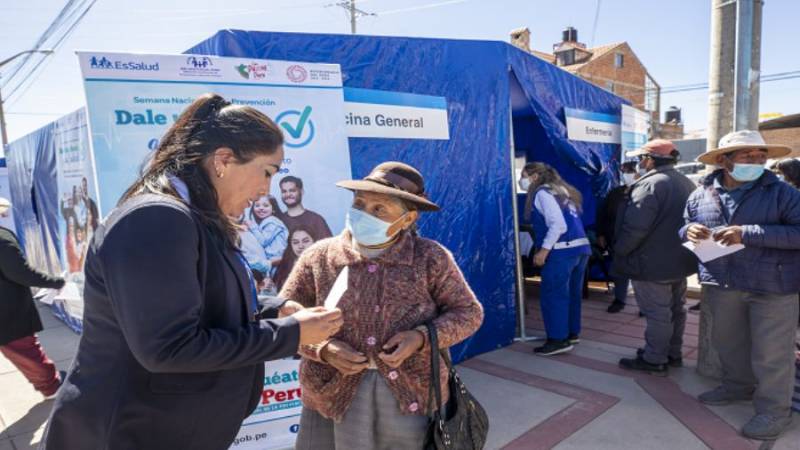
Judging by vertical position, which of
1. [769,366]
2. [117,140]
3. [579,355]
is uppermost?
[117,140]

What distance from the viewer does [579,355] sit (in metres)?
4.45

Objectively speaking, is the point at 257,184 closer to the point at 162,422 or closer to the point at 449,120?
the point at 162,422

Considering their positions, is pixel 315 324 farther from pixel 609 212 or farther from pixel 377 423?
pixel 609 212

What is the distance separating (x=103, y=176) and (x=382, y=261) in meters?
1.54

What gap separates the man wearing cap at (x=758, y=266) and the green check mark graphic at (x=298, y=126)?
2464mm

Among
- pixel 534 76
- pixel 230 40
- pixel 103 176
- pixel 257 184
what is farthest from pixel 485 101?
pixel 257 184

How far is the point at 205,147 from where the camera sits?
1238 millimetres

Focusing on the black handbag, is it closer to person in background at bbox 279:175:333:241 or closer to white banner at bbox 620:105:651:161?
person in background at bbox 279:175:333:241

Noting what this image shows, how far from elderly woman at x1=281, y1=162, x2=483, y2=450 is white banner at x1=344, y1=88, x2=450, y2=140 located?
1.73 meters

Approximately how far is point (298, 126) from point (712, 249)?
2.56 meters

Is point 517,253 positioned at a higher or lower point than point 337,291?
lower

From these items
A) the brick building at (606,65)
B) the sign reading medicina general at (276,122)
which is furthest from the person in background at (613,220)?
the brick building at (606,65)

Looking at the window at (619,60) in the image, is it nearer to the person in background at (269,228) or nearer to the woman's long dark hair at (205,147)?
the person in background at (269,228)

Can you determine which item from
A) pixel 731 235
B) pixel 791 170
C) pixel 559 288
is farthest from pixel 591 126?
pixel 731 235
